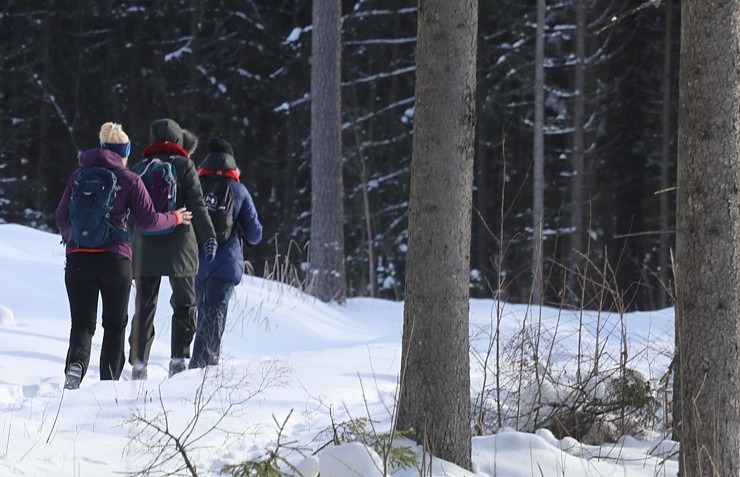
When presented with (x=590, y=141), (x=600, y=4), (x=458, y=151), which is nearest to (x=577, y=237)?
(x=590, y=141)

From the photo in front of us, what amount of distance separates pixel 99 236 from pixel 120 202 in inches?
10.6

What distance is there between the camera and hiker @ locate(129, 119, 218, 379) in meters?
6.55

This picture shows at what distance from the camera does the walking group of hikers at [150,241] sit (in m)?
5.96

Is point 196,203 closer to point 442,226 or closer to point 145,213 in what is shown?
point 145,213

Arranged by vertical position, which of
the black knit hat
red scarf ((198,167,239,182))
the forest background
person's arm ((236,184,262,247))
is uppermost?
the forest background

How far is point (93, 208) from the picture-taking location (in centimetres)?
589

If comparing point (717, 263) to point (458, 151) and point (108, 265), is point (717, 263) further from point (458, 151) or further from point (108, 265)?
point (108, 265)

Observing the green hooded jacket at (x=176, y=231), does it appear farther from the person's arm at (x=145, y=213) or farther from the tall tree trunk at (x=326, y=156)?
the tall tree trunk at (x=326, y=156)

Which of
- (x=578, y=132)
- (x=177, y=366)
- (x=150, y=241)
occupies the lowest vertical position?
(x=177, y=366)

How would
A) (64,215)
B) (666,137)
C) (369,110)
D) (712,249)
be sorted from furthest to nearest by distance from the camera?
(369,110) < (666,137) < (64,215) < (712,249)

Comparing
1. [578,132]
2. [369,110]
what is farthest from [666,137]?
[369,110]

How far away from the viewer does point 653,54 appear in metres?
23.4

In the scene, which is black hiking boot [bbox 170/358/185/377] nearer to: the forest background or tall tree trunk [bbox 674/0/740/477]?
tall tree trunk [bbox 674/0/740/477]

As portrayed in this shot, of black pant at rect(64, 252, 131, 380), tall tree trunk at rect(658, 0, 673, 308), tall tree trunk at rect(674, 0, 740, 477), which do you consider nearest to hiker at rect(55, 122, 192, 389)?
black pant at rect(64, 252, 131, 380)
